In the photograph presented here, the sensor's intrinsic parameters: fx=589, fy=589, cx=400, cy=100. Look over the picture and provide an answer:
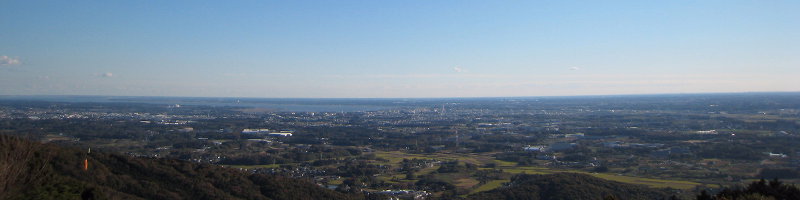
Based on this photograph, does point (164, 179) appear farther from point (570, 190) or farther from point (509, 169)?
point (509, 169)

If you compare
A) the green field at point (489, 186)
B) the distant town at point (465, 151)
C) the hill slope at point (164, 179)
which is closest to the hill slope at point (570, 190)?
the green field at point (489, 186)

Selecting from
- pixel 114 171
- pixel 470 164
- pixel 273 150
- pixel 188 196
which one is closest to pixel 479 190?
pixel 470 164

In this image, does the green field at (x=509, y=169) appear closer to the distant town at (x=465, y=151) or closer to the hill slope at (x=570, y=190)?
the distant town at (x=465, y=151)

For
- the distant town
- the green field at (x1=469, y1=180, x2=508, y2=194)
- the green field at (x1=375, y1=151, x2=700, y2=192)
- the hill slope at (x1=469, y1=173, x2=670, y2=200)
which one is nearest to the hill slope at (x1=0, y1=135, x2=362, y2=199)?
the distant town

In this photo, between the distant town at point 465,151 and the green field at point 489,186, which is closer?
the green field at point 489,186

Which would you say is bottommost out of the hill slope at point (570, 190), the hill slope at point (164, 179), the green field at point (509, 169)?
the green field at point (509, 169)

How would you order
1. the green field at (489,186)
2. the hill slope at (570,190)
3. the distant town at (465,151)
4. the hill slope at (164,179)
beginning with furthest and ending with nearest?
the distant town at (465,151), the green field at (489,186), the hill slope at (570,190), the hill slope at (164,179)

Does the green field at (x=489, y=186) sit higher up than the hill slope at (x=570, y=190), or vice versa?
the hill slope at (x=570, y=190)

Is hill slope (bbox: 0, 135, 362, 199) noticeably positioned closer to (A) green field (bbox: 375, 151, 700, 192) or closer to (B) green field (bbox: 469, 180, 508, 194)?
(B) green field (bbox: 469, 180, 508, 194)

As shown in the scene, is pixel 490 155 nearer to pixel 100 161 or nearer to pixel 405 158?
pixel 405 158
